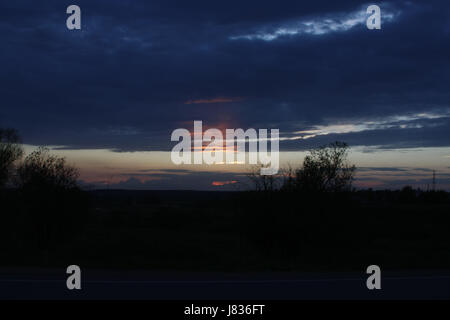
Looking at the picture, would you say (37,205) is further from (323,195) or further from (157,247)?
(323,195)

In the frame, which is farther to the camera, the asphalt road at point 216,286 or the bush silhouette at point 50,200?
the bush silhouette at point 50,200

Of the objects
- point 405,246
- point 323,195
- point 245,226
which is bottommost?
point 405,246

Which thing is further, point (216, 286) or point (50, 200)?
point (50, 200)

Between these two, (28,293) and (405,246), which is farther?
(405,246)

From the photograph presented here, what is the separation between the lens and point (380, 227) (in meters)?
47.3

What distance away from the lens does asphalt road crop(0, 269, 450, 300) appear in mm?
9797

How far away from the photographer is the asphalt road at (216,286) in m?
9.80

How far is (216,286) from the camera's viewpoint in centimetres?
1077

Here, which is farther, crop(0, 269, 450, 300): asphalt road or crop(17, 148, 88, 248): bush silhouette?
crop(17, 148, 88, 248): bush silhouette

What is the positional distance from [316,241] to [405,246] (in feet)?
44.8
